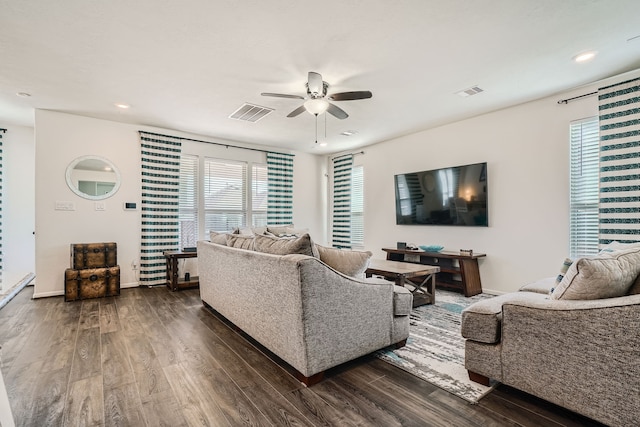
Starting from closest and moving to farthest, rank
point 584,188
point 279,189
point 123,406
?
point 123,406 → point 584,188 → point 279,189

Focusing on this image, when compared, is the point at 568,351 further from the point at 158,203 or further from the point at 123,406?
the point at 158,203

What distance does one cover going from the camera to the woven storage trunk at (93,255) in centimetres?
417

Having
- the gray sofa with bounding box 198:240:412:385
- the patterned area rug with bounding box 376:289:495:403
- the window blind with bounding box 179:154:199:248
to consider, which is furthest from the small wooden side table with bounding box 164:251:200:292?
the patterned area rug with bounding box 376:289:495:403

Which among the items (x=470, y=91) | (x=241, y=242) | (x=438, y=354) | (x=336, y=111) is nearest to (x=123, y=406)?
(x=241, y=242)

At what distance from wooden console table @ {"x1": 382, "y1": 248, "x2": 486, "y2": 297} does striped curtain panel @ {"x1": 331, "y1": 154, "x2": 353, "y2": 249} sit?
176 centimetres

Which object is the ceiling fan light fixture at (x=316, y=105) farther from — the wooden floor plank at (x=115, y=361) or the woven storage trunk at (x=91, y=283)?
the woven storage trunk at (x=91, y=283)

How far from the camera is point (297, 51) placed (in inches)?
107

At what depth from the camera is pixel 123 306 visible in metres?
3.69

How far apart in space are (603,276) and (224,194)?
17.7 ft

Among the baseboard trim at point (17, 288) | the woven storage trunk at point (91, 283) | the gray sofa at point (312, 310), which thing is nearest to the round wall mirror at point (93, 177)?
the woven storage trunk at point (91, 283)

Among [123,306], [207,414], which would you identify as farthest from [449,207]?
[123,306]

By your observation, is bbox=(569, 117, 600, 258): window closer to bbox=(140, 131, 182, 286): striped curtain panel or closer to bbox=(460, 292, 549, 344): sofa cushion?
bbox=(460, 292, 549, 344): sofa cushion

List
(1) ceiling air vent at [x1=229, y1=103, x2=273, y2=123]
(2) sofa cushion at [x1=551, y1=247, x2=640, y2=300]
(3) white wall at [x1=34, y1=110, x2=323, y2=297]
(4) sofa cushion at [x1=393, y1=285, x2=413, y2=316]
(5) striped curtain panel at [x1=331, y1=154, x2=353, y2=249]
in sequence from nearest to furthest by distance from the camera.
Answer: (2) sofa cushion at [x1=551, y1=247, x2=640, y2=300]
(4) sofa cushion at [x1=393, y1=285, x2=413, y2=316]
(1) ceiling air vent at [x1=229, y1=103, x2=273, y2=123]
(3) white wall at [x1=34, y1=110, x2=323, y2=297]
(5) striped curtain panel at [x1=331, y1=154, x2=353, y2=249]

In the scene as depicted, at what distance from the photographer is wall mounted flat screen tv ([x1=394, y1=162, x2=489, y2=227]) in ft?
14.4
